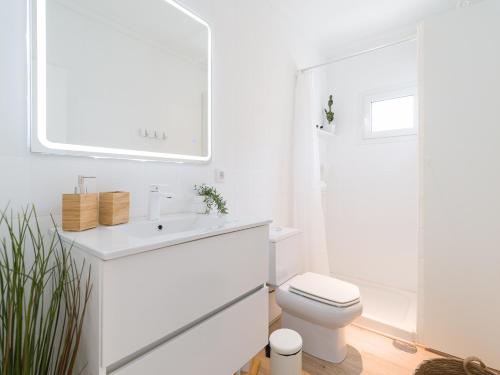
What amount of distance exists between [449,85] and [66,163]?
2154 mm

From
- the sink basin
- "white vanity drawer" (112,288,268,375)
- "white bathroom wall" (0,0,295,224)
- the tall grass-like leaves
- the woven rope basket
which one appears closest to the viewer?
the tall grass-like leaves

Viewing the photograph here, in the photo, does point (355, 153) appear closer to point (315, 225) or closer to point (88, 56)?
point (315, 225)

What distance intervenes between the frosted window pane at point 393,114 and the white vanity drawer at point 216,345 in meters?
2.23

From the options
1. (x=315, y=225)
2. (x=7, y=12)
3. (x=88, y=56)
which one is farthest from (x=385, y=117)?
(x=7, y=12)

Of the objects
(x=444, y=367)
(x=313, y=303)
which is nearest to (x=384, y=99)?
(x=313, y=303)

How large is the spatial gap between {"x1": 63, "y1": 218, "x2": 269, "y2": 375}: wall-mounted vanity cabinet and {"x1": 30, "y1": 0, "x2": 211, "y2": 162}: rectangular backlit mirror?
42cm

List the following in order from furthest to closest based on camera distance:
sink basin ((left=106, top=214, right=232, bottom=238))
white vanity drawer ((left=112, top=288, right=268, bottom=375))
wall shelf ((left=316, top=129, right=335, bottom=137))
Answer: wall shelf ((left=316, top=129, right=335, bottom=137)) → sink basin ((left=106, top=214, right=232, bottom=238)) → white vanity drawer ((left=112, top=288, right=268, bottom=375))

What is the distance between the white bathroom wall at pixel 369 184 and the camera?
2.54 metres

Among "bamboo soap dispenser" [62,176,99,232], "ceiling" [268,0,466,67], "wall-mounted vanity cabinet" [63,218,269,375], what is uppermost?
"ceiling" [268,0,466,67]

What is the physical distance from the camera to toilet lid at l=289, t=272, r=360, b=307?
154cm

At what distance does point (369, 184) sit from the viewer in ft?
9.06

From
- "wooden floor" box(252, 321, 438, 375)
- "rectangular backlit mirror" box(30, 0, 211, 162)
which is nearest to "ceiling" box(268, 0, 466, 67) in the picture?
"rectangular backlit mirror" box(30, 0, 211, 162)

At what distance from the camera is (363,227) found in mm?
2809

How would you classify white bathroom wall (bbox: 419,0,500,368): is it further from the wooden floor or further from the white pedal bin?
the white pedal bin
